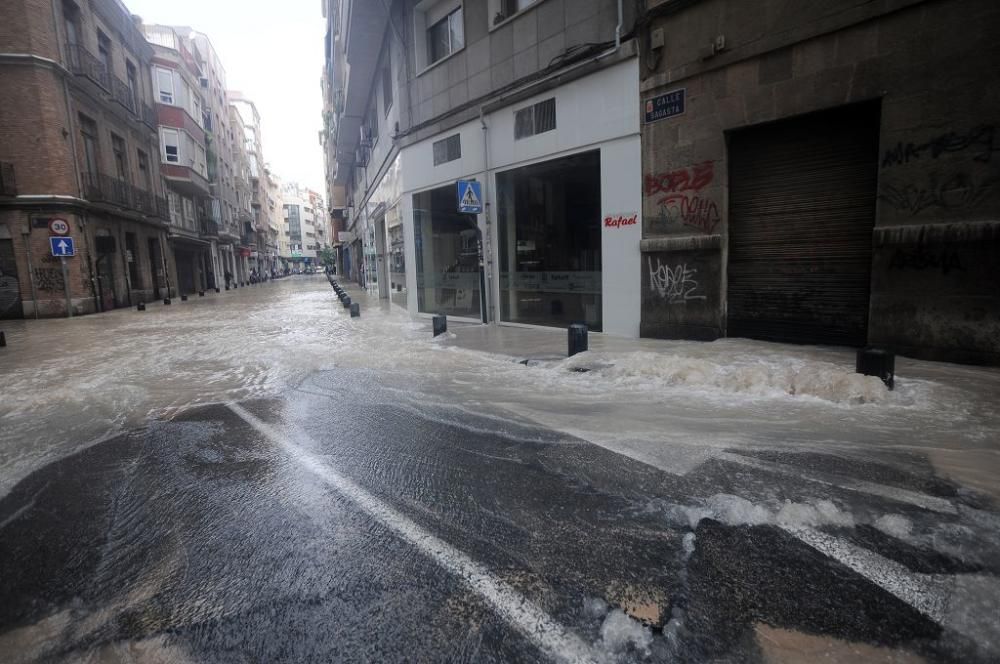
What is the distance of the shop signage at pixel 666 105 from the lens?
28.5 feet

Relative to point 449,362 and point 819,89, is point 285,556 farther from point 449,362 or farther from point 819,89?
point 819,89

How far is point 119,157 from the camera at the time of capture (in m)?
25.2

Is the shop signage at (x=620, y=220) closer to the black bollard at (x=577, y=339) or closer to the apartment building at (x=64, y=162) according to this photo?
the black bollard at (x=577, y=339)

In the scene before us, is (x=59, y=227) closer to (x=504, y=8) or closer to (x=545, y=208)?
(x=504, y=8)

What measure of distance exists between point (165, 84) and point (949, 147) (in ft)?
129

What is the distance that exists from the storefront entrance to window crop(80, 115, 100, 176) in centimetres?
1996

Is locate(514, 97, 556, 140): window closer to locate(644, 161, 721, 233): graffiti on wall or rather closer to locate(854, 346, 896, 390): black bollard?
locate(644, 161, 721, 233): graffiti on wall

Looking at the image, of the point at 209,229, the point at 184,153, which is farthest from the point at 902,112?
the point at 209,229

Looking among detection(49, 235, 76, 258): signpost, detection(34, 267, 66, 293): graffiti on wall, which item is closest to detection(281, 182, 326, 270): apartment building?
detection(34, 267, 66, 293): graffiti on wall

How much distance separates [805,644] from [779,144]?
7.92 m

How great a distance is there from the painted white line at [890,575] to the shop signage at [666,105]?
7.79m

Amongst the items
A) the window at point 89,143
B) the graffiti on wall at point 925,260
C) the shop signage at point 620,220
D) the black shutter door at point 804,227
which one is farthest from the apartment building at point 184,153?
the graffiti on wall at point 925,260

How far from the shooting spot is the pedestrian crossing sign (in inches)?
456

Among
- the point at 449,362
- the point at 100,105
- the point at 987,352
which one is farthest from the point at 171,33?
the point at 987,352
